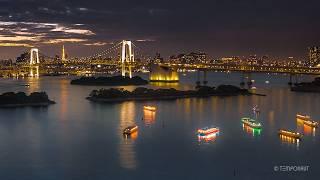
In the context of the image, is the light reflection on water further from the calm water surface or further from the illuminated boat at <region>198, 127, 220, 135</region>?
the illuminated boat at <region>198, 127, 220, 135</region>

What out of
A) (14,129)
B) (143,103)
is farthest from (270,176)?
(143,103)

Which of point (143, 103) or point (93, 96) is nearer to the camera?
point (143, 103)

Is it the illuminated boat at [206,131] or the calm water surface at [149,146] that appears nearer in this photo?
the calm water surface at [149,146]

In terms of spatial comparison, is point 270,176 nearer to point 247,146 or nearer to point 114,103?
point 247,146

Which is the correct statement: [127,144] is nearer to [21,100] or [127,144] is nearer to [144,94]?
[21,100]

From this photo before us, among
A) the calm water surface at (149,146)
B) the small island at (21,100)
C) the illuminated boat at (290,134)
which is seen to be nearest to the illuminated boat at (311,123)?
the calm water surface at (149,146)

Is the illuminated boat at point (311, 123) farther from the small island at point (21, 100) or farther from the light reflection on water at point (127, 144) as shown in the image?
the small island at point (21, 100)

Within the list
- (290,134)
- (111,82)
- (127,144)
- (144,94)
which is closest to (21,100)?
(144,94)

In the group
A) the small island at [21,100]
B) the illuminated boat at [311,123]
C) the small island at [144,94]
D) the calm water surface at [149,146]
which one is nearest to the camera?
the calm water surface at [149,146]
